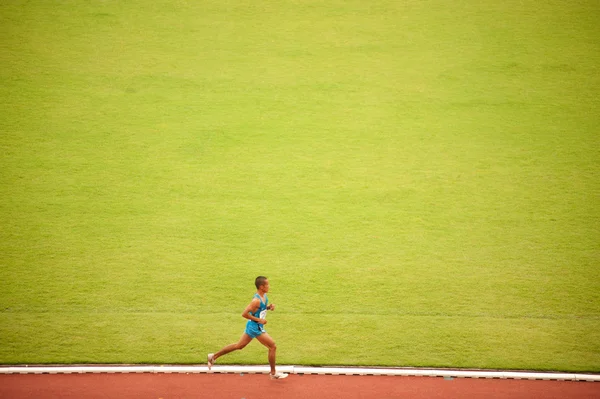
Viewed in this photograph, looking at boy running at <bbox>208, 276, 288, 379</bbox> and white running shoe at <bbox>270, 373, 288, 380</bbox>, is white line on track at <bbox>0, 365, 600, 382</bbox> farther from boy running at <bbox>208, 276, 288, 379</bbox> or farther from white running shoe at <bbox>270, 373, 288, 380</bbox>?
boy running at <bbox>208, 276, 288, 379</bbox>

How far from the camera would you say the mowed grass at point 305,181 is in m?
8.52

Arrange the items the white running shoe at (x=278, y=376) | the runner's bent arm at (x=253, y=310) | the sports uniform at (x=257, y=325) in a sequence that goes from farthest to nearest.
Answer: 1. the white running shoe at (x=278, y=376)
2. the sports uniform at (x=257, y=325)
3. the runner's bent arm at (x=253, y=310)

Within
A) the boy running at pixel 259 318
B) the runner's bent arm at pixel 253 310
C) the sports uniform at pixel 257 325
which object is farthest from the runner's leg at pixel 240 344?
the runner's bent arm at pixel 253 310

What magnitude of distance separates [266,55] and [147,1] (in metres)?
5.38

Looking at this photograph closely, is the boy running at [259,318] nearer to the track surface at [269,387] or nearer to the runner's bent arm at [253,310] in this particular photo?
the runner's bent arm at [253,310]

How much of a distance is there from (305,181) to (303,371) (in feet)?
19.5

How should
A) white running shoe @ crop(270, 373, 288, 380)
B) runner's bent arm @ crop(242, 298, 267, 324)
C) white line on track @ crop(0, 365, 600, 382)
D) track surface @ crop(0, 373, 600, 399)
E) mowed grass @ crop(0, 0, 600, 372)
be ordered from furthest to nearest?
mowed grass @ crop(0, 0, 600, 372)
white line on track @ crop(0, 365, 600, 382)
white running shoe @ crop(270, 373, 288, 380)
track surface @ crop(0, 373, 600, 399)
runner's bent arm @ crop(242, 298, 267, 324)

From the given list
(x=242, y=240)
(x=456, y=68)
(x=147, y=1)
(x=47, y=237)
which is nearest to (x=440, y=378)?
(x=242, y=240)

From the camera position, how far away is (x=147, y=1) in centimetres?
1853

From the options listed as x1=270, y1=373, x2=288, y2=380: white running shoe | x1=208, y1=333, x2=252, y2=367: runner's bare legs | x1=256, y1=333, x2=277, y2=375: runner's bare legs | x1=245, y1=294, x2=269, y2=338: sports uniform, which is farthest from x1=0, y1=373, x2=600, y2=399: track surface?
x1=245, y1=294, x2=269, y2=338: sports uniform

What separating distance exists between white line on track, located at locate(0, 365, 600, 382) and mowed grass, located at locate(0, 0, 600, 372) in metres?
0.20

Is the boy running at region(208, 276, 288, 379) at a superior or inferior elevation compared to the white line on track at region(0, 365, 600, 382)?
superior

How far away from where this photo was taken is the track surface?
22.8 feet

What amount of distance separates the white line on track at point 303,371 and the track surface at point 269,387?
79 mm
